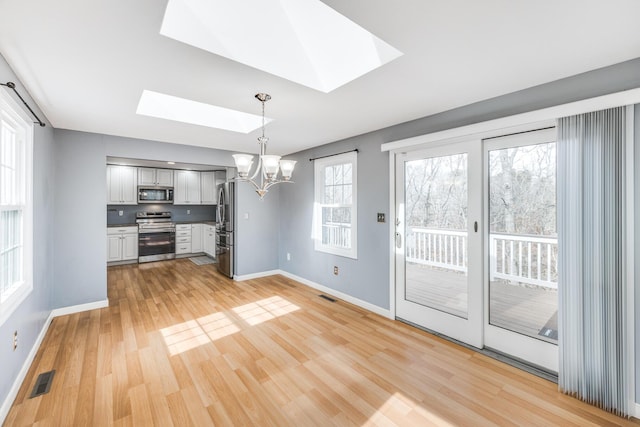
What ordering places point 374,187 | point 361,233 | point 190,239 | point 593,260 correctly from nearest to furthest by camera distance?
point 593,260
point 374,187
point 361,233
point 190,239

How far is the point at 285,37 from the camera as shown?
2.07 metres

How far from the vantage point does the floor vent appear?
207cm

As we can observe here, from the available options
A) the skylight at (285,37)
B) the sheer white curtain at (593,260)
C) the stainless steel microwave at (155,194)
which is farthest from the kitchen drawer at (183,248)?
the sheer white curtain at (593,260)

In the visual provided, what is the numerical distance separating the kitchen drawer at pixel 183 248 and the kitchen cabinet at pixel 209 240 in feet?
1.26

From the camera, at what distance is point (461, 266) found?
9.73 ft

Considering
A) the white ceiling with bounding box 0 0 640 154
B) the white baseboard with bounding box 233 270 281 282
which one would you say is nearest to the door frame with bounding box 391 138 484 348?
the white ceiling with bounding box 0 0 640 154

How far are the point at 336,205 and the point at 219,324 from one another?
2.25 m

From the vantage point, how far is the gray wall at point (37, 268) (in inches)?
75.5

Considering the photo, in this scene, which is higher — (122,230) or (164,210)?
(164,210)

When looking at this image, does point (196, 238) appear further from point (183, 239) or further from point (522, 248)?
point (522, 248)

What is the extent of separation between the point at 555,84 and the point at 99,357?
4.50 meters

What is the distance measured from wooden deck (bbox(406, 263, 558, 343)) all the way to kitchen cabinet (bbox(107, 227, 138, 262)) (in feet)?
20.4

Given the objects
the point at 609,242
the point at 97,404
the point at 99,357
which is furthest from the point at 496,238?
the point at 99,357

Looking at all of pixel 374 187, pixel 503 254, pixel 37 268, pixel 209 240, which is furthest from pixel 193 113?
pixel 209 240
